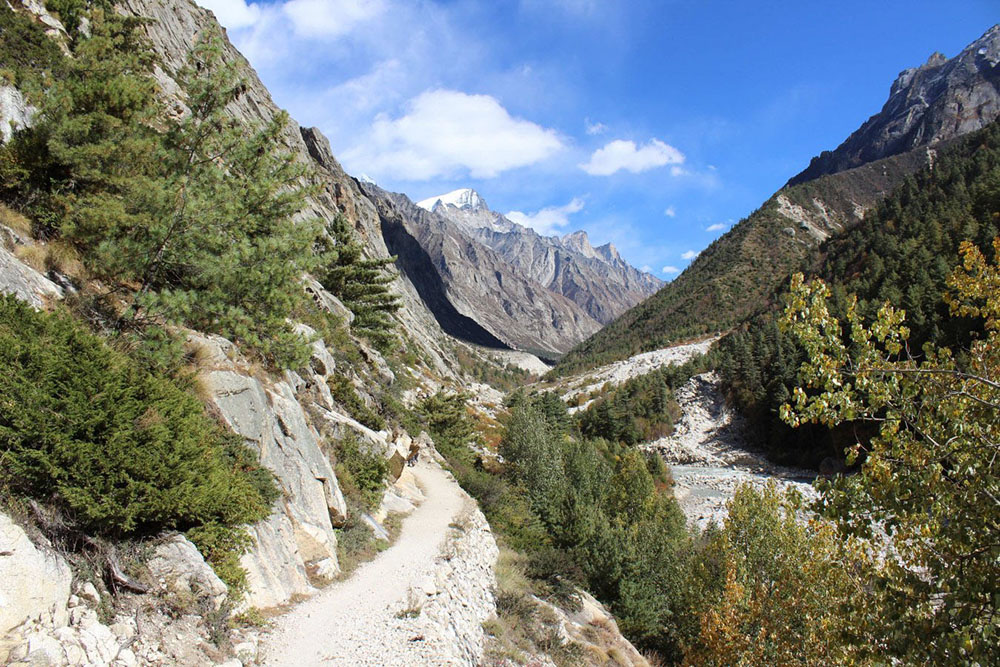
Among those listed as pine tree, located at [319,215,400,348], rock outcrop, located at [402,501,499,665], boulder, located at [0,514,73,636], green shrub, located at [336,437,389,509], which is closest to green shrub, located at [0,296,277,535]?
boulder, located at [0,514,73,636]

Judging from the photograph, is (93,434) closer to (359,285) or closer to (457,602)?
(457,602)

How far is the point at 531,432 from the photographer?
3416 cm

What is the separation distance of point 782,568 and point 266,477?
19.0 metres

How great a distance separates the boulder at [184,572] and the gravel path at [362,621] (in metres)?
1.22

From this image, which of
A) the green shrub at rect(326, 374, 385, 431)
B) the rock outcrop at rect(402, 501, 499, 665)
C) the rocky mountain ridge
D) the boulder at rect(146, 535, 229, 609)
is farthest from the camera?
the rocky mountain ridge

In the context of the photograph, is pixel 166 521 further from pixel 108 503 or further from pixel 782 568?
pixel 782 568

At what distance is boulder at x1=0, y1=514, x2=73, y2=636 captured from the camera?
15.6 ft

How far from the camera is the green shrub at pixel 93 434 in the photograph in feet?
18.5

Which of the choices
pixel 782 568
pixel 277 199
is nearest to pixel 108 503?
pixel 277 199

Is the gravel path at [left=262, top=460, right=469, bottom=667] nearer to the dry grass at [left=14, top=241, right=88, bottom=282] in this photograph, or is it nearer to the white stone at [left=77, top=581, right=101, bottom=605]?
the white stone at [left=77, top=581, right=101, bottom=605]

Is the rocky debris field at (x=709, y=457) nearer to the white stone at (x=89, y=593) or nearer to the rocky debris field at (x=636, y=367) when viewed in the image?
the rocky debris field at (x=636, y=367)

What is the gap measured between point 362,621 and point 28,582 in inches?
213

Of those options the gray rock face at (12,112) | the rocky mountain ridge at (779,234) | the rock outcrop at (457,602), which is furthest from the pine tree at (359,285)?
the rocky mountain ridge at (779,234)

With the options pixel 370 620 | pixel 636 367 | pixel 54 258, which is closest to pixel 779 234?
pixel 636 367
